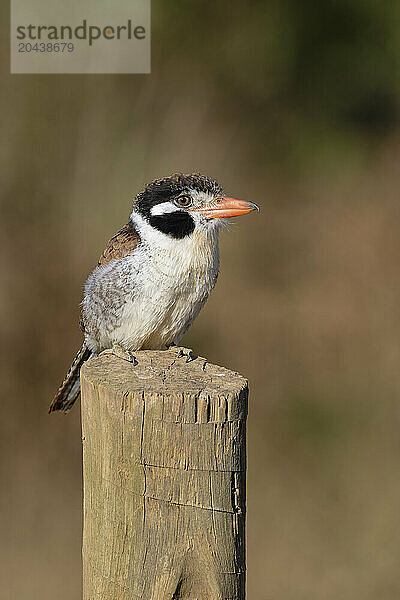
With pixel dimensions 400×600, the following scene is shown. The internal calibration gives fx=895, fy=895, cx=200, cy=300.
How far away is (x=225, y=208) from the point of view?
3072 mm

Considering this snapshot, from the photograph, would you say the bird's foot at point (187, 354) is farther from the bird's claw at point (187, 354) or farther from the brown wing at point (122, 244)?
the brown wing at point (122, 244)

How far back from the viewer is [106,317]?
3291 mm

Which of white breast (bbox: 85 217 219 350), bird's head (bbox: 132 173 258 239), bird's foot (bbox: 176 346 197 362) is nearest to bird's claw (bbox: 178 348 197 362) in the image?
bird's foot (bbox: 176 346 197 362)

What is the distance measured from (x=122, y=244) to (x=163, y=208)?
0.24 meters

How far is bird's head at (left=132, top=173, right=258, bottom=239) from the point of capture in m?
3.08

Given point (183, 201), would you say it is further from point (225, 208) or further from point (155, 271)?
point (155, 271)

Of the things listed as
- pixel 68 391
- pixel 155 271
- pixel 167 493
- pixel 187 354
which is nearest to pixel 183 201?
pixel 155 271

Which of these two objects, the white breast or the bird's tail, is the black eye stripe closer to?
the white breast

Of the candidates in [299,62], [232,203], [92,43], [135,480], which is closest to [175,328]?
[232,203]

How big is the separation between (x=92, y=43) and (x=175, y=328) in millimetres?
3534

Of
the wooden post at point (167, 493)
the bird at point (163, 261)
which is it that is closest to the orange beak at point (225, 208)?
the bird at point (163, 261)

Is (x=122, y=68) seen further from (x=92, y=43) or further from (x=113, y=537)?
(x=113, y=537)

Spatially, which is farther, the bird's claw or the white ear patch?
the white ear patch

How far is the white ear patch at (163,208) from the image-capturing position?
309 centimetres
